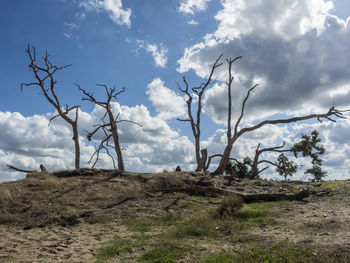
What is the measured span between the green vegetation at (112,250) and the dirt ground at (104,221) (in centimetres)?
16

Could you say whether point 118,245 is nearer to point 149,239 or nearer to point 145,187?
point 149,239

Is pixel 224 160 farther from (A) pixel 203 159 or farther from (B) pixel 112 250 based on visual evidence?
(B) pixel 112 250

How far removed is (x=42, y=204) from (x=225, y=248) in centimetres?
728

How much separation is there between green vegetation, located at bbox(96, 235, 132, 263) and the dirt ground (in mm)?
161

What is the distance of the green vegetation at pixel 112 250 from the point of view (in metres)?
6.03

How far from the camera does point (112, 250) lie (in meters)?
6.36

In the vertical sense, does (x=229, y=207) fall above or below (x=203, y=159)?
below

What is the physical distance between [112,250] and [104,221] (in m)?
3.00

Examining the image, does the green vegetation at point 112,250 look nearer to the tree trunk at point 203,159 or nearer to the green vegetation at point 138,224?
the green vegetation at point 138,224

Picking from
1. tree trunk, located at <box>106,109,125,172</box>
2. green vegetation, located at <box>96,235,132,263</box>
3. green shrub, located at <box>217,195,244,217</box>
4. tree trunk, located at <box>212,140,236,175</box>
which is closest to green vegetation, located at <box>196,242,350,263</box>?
green vegetation, located at <box>96,235,132,263</box>

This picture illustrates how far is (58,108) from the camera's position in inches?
812

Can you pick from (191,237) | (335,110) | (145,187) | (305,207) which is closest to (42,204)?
(145,187)

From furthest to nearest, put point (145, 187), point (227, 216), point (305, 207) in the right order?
1. point (145, 187)
2. point (305, 207)
3. point (227, 216)

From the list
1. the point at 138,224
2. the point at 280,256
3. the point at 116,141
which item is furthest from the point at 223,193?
the point at 116,141
